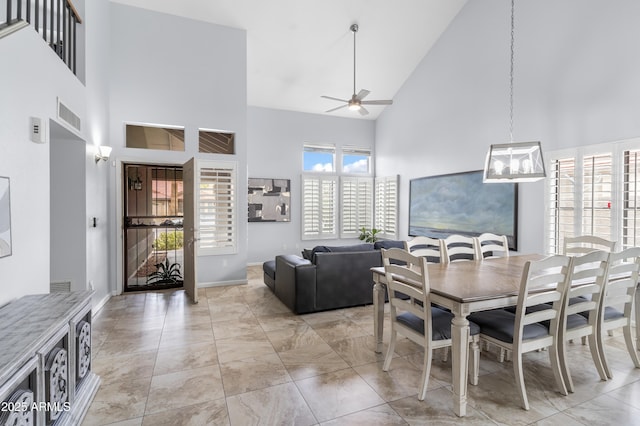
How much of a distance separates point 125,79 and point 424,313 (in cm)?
553

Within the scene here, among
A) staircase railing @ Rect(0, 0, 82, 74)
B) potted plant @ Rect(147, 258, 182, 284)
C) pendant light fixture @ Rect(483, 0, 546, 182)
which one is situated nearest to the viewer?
pendant light fixture @ Rect(483, 0, 546, 182)

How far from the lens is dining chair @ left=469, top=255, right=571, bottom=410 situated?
220 centimetres

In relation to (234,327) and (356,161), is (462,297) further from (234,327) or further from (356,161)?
(356,161)

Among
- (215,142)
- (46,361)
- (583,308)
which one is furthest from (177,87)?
(583,308)

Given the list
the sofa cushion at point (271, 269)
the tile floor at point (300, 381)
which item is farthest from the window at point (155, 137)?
the tile floor at point (300, 381)

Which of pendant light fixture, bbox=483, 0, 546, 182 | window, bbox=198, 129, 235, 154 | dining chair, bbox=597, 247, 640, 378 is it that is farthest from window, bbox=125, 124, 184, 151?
dining chair, bbox=597, 247, 640, 378

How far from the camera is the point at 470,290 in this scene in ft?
7.59

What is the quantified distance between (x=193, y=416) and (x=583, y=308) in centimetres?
306

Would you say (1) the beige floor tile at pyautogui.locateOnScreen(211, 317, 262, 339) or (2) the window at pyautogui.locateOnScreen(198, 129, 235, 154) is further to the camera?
(2) the window at pyautogui.locateOnScreen(198, 129, 235, 154)

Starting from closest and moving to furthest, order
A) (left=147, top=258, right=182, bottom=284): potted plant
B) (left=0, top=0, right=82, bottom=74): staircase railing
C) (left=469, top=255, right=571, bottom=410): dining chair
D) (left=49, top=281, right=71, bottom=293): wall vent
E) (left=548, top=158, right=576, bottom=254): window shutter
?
(left=469, top=255, right=571, bottom=410): dining chair < (left=0, top=0, right=82, bottom=74): staircase railing < (left=49, top=281, right=71, bottom=293): wall vent < (left=548, top=158, right=576, bottom=254): window shutter < (left=147, top=258, right=182, bottom=284): potted plant

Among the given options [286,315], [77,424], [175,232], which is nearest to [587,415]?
[286,315]

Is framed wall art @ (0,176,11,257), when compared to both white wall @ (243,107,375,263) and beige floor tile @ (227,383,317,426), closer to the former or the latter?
beige floor tile @ (227,383,317,426)

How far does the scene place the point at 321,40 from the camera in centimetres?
593

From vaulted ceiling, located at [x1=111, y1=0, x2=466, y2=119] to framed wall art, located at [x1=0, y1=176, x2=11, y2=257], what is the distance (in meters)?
4.30
